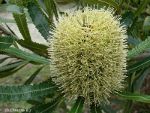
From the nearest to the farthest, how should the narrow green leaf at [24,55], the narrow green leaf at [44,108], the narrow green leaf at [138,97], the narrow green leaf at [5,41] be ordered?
the narrow green leaf at [138,97], the narrow green leaf at [5,41], the narrow green leaf at [44,108], the narrow green leaf at [24,55]

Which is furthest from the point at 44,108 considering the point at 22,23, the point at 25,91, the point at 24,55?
the point at 22,23

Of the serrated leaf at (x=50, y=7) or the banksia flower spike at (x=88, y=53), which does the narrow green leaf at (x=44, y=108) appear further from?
the serrated leaf at (x=50, y=7)

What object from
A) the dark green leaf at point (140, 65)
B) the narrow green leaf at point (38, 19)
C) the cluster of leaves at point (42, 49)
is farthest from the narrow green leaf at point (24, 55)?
the dark green leaf at point (140, 65)

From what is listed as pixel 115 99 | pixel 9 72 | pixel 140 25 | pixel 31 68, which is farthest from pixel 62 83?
pixel 31 68

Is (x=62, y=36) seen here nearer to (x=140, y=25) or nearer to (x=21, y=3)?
(x=21, y=3)

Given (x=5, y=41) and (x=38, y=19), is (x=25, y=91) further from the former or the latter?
(x=38, y=19)

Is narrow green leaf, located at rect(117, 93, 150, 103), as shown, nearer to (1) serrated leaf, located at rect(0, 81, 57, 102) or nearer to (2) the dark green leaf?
(2) the dark green leaf
